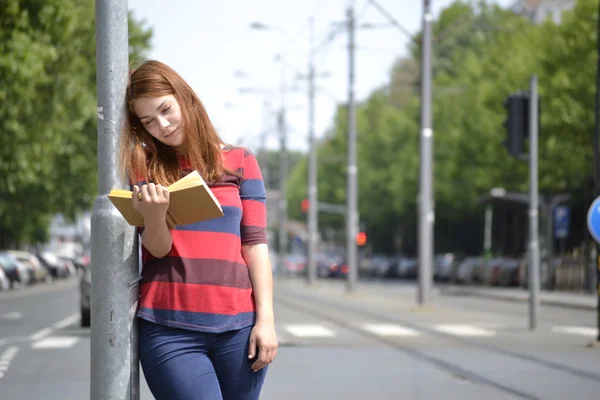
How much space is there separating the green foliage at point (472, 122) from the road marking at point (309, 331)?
11.9 meters

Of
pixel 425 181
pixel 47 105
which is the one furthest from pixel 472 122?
pixel 425 181

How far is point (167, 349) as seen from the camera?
13.0ft

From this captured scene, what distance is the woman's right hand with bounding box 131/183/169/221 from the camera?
12.9 feet

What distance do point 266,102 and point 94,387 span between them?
64.9 meters

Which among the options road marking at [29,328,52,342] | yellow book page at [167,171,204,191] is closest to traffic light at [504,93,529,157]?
road marking at [29,328,52,342]

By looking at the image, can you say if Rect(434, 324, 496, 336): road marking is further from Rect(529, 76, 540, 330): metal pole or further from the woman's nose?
the woman's nose

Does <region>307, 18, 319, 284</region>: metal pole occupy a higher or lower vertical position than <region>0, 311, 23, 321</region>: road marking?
higher

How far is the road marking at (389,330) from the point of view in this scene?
19.6 m

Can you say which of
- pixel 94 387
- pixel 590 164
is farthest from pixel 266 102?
pixel 94 387

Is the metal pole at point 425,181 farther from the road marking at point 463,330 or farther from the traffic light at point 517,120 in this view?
the traffic light at point 517,120

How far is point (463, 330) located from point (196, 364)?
670 inches

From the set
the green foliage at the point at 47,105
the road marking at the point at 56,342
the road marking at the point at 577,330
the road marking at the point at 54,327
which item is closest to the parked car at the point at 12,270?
the green foliage at the point at 47,105

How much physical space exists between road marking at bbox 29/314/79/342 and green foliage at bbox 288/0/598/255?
1143cm

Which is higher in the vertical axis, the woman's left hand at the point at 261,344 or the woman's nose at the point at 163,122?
the woman's nose at the point at 163,122
